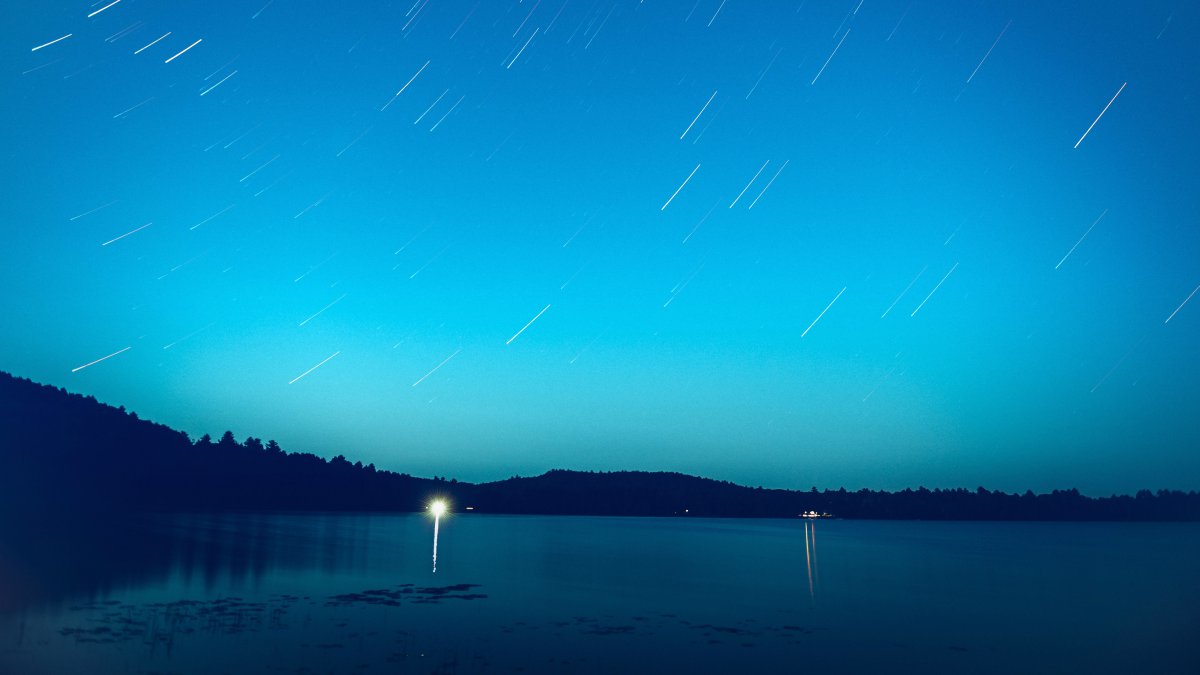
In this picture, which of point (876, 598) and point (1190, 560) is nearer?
point (876, 598)

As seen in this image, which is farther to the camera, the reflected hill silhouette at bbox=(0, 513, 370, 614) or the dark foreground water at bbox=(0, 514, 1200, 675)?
the reflected hill silhouette at bbox=(0, 513, 370, 614)

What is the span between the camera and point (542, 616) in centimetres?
3475

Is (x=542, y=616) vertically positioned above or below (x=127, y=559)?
below

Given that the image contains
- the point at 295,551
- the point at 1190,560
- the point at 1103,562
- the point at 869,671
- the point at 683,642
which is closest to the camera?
the point at 869,671

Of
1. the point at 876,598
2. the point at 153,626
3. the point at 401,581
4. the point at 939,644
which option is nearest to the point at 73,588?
the point at 153,626

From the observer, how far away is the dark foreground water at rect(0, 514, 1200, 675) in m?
24.3

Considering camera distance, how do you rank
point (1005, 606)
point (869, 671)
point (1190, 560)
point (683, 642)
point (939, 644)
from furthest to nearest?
point (1190, 560)
point (1005, 606)
point (939, 644)
point (683, 642)
point (869, 671)

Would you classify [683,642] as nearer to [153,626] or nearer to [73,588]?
[153,626]

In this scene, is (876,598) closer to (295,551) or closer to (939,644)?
(939,644)

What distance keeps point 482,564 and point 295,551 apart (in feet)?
60.9

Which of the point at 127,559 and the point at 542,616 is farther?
the point at 127,559

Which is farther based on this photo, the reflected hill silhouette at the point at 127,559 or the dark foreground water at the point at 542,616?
the reflected hill silhouette at the point at 127,559

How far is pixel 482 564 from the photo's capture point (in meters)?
62.9

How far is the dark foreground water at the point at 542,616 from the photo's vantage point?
79.6ft
